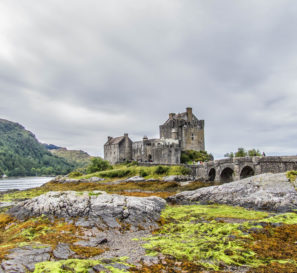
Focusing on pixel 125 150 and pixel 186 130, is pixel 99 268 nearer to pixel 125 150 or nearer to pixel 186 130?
pixel 186 130

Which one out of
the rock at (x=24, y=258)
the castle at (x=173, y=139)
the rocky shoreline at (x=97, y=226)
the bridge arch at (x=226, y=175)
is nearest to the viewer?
the rock at (x=24, y=258)

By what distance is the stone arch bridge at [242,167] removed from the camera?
2862cm

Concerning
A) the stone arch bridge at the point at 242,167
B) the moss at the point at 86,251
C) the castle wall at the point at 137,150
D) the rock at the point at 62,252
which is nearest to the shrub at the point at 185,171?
the stone arch bridge at the point at 242,167

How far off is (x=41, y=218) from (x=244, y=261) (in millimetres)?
11879

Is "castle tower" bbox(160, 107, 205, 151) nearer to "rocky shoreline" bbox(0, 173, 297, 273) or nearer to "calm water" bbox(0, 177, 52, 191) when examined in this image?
"rocky shoreline" bbox(0, 173, 297, 273)

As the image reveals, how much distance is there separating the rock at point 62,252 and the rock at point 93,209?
354 centimetres

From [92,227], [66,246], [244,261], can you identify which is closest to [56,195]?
[92,227]

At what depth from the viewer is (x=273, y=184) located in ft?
71.5

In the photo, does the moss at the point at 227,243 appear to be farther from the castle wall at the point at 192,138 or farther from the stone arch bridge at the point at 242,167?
the castle wall at the point at 192,138

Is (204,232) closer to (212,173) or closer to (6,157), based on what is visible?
(212,173)

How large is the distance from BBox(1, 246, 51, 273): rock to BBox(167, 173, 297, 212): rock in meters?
17.3

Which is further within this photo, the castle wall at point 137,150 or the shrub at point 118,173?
the castle wall at point 137,150

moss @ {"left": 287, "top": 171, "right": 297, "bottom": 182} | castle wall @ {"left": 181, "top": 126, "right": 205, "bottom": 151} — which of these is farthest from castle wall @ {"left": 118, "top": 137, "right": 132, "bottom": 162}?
moss @ {"left": 287, "top": 171, "right": 297, "bottom": 182}

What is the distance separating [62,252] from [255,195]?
58.5 ft
